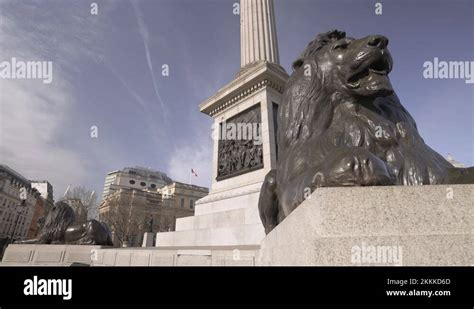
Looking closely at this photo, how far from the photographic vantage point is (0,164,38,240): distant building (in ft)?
173

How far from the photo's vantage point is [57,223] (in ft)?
26.5

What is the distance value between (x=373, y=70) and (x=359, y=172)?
1.30 metres

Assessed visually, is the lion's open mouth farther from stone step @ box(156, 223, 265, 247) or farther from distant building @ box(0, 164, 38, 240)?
distant building @ box(0, 164, 38, 240)

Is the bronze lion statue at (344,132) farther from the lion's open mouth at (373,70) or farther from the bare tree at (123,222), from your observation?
the bare tree at (123,222)

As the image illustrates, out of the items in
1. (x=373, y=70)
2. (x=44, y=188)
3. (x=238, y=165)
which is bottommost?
(x=44, y=188)

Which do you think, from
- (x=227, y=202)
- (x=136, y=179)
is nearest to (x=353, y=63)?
(x=227, y=202)

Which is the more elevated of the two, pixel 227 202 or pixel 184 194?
pixel 227 202

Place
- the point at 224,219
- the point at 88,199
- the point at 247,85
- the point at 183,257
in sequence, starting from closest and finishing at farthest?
the point at 183,257 → the point at 224,219 → the point at 247,85 → the point at 88,199

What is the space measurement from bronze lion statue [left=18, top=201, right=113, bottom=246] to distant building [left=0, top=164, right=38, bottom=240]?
2146 inches

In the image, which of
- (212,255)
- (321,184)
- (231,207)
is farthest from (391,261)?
(231,207)

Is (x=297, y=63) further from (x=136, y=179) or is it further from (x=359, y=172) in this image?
(x=136, y=179)

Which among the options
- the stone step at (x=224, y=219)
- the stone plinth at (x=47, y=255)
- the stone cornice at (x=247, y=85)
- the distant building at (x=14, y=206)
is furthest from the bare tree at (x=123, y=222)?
the stone cornice at (x=247, y=85)

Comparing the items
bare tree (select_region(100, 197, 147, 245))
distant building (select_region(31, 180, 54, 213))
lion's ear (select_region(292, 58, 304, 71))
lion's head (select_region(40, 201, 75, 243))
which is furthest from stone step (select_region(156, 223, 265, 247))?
distant building (select_region(31, 180, 54, 213))
